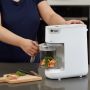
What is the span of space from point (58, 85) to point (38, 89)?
0.10m

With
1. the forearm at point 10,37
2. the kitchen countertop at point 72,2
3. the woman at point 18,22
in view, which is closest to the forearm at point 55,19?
the woman at point 18,22

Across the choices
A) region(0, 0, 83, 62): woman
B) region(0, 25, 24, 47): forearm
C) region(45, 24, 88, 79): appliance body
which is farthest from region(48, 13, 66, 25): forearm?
region(45, 24, 88, 79): appliance body

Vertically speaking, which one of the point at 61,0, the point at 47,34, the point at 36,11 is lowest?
the point at 47,34

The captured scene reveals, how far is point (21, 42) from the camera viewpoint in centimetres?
142

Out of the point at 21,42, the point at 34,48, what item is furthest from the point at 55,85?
the point at 21,42

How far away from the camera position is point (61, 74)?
47.2 inches

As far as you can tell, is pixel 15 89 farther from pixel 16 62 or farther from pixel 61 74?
pixel 16 62

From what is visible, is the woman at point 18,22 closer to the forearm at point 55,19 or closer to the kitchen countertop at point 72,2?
the forearm at point 55,19

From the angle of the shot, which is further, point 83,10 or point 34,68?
point 83,10

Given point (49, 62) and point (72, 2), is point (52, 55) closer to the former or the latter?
point (49, 62)

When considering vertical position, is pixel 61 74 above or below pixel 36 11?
below

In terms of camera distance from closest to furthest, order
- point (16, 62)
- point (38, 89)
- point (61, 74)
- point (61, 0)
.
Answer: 1. point (38, 89)
2. point (61, 74)
3. point (16, 62)
4. point (61, 0)

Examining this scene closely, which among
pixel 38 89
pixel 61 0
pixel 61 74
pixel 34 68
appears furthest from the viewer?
pixel 61 0

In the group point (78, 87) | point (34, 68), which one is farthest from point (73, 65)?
point (34, 68)
